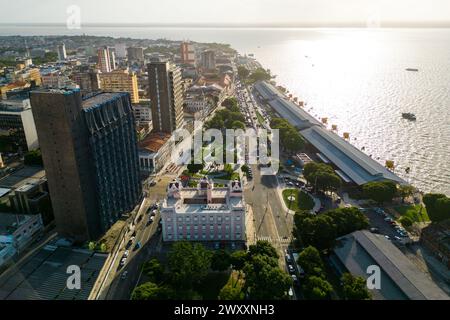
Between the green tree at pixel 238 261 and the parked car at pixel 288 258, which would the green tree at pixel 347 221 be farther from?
the green tree at pixel 238 261

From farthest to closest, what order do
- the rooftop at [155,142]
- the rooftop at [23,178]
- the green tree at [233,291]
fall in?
1. the rooftop at [155,142]
2. the rooftop at [23,178]
3. the green tree at [233,291]

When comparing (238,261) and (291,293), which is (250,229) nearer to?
(238,261)

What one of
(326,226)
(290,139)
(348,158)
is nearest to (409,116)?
(348,158)

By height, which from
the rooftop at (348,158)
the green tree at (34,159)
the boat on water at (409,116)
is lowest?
the rooftop at (348,158)

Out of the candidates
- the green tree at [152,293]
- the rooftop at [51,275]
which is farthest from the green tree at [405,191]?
the rooftop at [51,275]

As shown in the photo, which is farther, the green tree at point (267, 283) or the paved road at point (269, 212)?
the paved road at point (269, 212)

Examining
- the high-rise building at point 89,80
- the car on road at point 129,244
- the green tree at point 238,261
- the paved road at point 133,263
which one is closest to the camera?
the paved road at point 133,263
